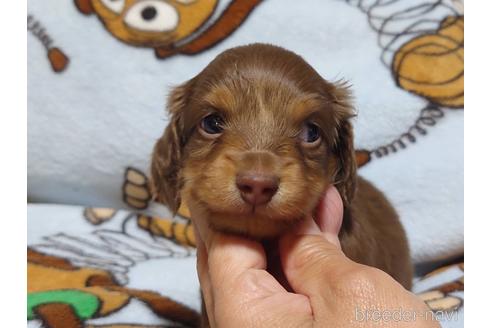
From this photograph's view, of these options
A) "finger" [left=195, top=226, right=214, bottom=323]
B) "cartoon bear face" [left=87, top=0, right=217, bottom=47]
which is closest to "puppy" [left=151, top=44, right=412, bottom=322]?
"finger" [left=195, top=226, right=214, bottom=323]

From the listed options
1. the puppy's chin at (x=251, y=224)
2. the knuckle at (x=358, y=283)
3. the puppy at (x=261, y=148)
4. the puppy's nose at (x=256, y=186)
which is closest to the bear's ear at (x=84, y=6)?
the puppy at (x=261, y=148)

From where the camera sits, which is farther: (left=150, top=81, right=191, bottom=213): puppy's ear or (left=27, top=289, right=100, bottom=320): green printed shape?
(left=27, top=289, right=100, bottom=320): green printed shape

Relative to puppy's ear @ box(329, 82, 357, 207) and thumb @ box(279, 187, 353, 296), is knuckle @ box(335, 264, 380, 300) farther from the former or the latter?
puppy's ear @ box(329, 82, 357, 207)

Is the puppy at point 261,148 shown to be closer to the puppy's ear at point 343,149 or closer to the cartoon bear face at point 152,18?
the puppy's ear at point 343,149

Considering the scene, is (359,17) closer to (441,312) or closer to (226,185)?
(441,312)

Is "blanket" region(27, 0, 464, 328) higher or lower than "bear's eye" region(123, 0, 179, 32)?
lower

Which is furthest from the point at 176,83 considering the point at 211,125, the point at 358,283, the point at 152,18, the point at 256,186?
the point at 358,283

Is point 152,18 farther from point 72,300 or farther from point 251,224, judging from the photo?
point 251,224
